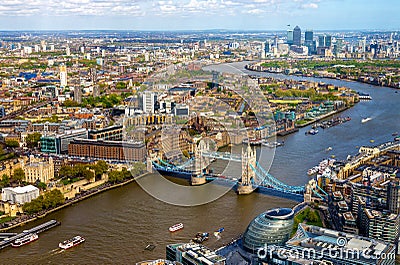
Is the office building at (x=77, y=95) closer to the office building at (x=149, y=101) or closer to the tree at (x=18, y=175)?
the office building at (x=149, y=101)

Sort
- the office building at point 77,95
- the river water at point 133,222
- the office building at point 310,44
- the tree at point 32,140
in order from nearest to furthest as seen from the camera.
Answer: the river water at point 133,222 < the tree at point 32,140 < the office building at point 77,95 < the office building at point 310,44

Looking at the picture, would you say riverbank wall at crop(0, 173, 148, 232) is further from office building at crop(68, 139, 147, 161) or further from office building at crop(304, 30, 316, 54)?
office building at crop(304, 30, 316, 54)

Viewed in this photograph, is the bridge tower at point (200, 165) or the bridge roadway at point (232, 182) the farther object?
the bridge tower at point (200, 165)

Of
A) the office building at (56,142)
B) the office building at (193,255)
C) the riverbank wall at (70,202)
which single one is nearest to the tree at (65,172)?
the riverbank wall at (70,202)

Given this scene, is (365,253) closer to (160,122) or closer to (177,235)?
(177,235)

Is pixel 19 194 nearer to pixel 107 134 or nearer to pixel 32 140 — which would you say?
pixel 107 134

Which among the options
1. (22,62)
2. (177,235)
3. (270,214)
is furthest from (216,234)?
(22,62)
